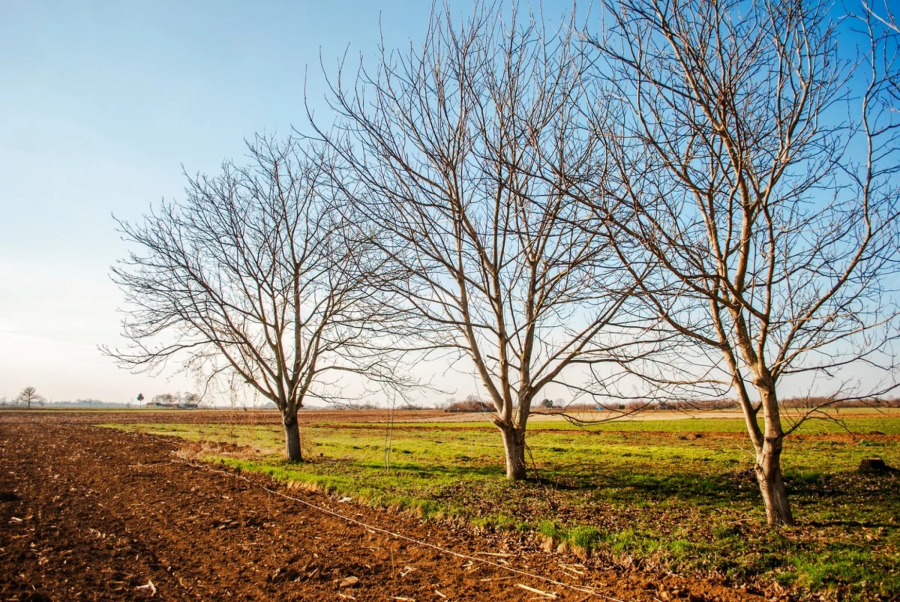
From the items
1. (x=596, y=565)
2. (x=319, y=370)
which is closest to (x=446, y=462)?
(x=319, y=370)

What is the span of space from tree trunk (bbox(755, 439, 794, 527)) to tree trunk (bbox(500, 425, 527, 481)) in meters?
4.13

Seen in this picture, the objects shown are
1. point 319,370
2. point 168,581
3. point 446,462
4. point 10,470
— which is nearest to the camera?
point 168,581

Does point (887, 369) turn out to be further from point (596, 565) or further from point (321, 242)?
point (321, 242)

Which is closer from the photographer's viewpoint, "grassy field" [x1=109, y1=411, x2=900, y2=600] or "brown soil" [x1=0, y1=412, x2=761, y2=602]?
"brown soil" [x1=0, y1=412, x2=761, y2=602]

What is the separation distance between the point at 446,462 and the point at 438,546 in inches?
315

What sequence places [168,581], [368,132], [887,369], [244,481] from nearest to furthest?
Answer: [168,581] → [887,369] → [368,132] → [244,481]

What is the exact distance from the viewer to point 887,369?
5043 mm

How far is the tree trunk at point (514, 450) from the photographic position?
30.1 feet

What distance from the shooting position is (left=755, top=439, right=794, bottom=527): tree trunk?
564 cm

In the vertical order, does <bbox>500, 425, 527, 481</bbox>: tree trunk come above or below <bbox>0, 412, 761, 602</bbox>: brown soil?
above

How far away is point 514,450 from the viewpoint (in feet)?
30.2

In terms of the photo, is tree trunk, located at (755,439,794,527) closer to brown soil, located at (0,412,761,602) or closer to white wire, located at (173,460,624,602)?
brown soil, located at (0,412,761,602)

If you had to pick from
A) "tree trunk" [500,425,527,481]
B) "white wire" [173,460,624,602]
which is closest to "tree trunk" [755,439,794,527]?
"white wire" [173,460,624,602]

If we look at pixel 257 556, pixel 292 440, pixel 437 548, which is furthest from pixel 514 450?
pixel 292 440
